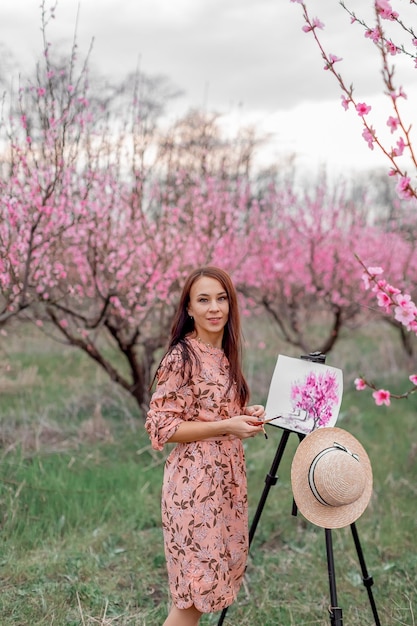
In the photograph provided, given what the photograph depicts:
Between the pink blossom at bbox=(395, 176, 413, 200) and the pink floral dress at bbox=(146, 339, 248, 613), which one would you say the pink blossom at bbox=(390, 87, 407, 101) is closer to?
the pink blossom at bbox=(395, 176, 413, 200)

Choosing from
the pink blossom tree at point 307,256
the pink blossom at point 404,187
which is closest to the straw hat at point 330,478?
the pink blossom at point 404,187

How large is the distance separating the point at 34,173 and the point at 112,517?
2727 millimetres

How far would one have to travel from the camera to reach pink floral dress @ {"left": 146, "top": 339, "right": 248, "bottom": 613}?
2543 millimetres

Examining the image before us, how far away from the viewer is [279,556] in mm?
4305

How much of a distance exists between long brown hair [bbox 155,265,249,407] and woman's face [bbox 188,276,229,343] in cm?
2

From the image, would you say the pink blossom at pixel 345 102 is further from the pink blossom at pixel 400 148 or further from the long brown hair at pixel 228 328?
the long brown hair at pixel 228 328

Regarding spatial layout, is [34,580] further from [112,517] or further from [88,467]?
[88,467]

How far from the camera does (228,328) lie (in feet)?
9.30

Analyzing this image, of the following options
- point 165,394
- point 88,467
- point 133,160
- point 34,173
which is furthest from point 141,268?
point 165,394

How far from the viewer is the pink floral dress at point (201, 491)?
8.34 feet

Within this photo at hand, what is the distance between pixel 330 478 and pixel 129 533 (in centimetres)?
238

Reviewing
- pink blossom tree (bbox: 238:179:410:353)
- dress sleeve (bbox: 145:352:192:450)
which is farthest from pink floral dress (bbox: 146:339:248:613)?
pink blossom tree (bbox: 238:179:410:353)

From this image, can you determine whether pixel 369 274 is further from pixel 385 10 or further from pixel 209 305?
pixel 385 10

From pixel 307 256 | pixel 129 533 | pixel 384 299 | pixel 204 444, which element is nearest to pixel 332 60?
pixel 384 299
